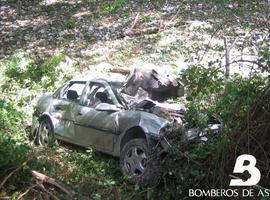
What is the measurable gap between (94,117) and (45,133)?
1.68 metres

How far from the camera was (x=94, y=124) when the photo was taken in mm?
8680

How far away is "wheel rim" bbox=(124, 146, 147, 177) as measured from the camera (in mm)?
7418

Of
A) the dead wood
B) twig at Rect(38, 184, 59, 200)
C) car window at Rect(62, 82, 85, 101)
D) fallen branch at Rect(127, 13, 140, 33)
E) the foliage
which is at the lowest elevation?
twig at Rect(38, 184, 59, 200)

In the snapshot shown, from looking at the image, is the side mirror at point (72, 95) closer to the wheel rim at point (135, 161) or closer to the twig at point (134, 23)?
the wheel rim at point (135, 161)

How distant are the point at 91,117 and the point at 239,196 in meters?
3.64

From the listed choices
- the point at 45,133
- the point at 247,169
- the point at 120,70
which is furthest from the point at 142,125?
the point at 120,70

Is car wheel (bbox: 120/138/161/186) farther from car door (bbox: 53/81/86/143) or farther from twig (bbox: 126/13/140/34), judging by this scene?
twig (bbox: 126/13/140/34)

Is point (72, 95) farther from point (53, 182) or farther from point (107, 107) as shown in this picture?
point (53, 182)

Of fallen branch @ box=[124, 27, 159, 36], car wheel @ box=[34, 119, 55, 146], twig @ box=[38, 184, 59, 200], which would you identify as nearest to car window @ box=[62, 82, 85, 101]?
car wheel @ box=[34, 119, 55, 146]

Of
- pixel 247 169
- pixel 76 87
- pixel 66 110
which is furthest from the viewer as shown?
pixel 76 87

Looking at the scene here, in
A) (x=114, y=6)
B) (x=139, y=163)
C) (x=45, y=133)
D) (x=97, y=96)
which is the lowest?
(x=45, y=133)

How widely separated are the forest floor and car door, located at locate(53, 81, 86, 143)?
329 millimetres

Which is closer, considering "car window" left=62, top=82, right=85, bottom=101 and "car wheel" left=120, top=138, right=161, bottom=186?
"car wheel" left=120, top=138, right=161, bottom=186

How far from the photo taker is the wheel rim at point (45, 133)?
9906 millimetres
